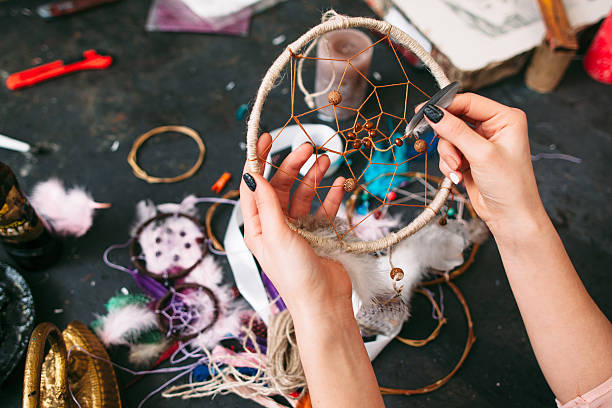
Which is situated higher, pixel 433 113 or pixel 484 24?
pixel 433 113

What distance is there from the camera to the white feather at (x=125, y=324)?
35.4 inches

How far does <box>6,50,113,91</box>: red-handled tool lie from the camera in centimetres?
123

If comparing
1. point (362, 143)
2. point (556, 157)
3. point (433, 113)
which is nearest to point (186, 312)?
point (362, 143)

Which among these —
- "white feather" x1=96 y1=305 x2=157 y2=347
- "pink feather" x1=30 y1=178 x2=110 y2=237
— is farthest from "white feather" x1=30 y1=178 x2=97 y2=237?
"white feather" x1=96 y1=305 x2=157 y2=347

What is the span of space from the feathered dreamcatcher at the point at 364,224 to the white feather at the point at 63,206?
0.38 meters

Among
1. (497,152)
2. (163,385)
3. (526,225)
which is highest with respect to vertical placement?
(497,152)

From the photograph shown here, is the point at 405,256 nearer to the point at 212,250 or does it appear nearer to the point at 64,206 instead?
the point at 212,250

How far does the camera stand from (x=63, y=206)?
1.06 m

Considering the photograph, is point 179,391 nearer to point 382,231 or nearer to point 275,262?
point 275,262

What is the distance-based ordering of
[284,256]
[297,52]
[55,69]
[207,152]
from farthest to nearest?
1. [55,69]
2. [207,152]
3. [297,52]
4. [284,256]

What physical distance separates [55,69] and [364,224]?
1.02 m

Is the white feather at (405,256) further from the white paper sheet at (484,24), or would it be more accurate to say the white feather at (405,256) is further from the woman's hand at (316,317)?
the white paper sheet at (484,24)

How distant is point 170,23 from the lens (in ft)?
4.51

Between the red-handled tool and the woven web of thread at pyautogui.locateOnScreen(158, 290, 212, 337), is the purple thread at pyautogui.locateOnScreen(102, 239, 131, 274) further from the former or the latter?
the red-handled tool
